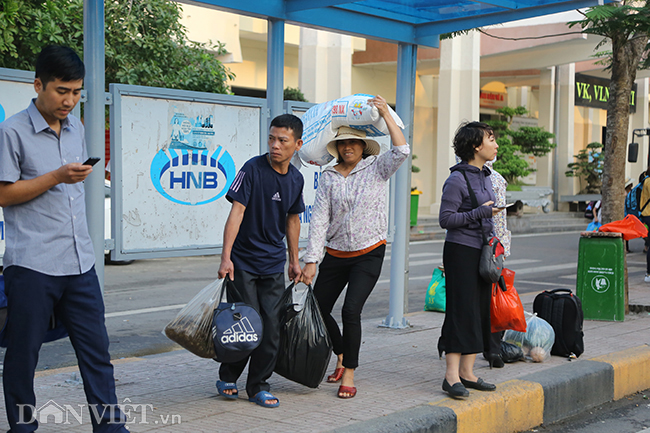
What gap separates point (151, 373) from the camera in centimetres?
504

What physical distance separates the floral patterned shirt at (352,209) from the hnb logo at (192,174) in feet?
4.27

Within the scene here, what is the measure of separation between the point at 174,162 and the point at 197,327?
5.56ft

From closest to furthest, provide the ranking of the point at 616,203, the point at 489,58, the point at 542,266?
the point at 616,203 < the point at 542,266 < the point at 489,58

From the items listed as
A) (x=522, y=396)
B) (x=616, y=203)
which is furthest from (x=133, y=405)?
(x=616, y=203)

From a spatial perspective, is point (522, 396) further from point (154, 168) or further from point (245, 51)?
point (245, 51)

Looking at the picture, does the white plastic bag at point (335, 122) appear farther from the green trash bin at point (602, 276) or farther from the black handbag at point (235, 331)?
the green trash bin at point (602, 276)

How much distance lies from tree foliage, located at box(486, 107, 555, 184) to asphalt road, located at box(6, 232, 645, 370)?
6681 mm

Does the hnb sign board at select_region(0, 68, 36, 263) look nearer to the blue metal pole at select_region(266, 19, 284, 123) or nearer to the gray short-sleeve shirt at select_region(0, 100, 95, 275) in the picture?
the gray short-sleeve shirt at select_region(0, 100, 95, 275)

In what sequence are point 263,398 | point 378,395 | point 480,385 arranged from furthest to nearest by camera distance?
1. point 480,385
2. point 378,395
3. point 263,398

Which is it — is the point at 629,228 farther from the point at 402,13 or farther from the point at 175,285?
the point at 175,285

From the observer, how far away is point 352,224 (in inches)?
180

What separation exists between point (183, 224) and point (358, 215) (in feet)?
5.24

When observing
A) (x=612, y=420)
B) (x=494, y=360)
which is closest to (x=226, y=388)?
(x=494, y=360)

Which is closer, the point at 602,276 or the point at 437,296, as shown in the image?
the point at 602,276
